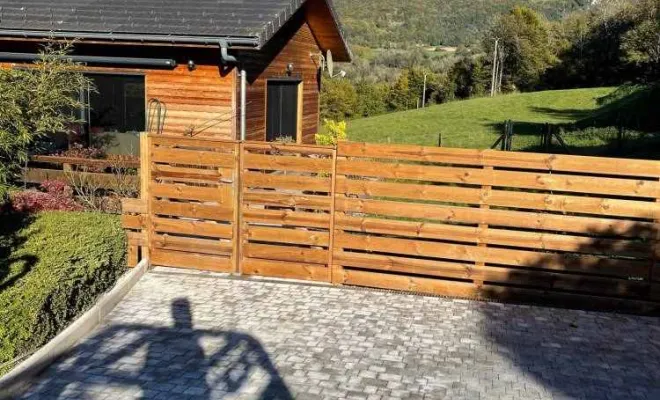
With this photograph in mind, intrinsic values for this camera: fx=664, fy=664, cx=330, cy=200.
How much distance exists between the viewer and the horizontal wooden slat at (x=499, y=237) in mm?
6629

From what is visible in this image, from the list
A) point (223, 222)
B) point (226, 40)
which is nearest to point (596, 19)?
point (226, 40)

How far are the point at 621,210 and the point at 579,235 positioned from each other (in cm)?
48

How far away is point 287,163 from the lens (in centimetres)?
728

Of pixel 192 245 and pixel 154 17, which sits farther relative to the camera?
pixel 154 17

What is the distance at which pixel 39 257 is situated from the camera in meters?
6.88

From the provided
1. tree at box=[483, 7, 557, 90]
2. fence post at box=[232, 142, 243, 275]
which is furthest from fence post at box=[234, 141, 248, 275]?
tree at box=[483, 7, 557, 90]

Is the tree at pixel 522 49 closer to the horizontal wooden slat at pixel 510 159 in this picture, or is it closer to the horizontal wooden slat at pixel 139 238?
the horizontal wooden slat at pixel 510 159

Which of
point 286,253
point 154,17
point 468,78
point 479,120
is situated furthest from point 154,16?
point 468,78

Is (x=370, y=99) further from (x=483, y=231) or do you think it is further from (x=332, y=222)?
(x=483, y=231)

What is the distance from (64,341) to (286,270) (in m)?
2.65

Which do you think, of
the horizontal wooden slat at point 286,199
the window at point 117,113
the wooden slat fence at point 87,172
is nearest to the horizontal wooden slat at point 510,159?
the horizontal wooden slat at point 286,199

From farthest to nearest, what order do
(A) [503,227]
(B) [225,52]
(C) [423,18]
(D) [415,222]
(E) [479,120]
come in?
(C) [423,18]
(E) [479,120]
(B) [225,52]
(D) [415,222]
(A) [503,227]

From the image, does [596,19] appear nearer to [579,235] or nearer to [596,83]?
[596,83]

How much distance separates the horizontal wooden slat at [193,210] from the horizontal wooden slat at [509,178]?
55.1 inches
